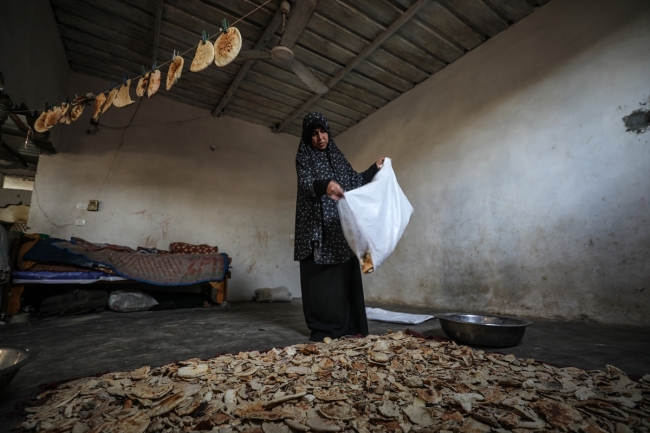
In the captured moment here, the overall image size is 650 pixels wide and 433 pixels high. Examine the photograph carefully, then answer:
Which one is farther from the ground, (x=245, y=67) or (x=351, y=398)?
(x=245, y=67)

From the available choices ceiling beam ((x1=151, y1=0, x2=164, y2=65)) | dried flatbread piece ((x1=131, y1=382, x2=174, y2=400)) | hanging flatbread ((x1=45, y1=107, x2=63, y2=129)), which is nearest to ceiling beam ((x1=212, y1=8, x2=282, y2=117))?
ceiling beam ((x1=151, y1=0, x2=164, y2=65))

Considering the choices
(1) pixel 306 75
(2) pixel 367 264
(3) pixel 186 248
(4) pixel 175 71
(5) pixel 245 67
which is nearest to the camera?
(2) pixel 367 264

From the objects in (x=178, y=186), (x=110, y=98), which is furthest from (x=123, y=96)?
(x=178, y=186)

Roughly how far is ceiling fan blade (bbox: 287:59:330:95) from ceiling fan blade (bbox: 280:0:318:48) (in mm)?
181

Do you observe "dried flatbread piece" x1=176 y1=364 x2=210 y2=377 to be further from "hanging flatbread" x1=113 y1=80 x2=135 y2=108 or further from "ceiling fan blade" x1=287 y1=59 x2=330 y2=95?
"ceiling fan blade" x1=287 y1=59 x2=330 y2=95

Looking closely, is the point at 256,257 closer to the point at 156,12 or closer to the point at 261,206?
the point at 261,206

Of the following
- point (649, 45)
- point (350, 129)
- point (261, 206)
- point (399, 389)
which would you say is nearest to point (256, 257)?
point (261, 206)

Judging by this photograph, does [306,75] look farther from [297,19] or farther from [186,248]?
[186,248]

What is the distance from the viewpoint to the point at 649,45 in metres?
2.31

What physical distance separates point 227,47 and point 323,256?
5.22ft

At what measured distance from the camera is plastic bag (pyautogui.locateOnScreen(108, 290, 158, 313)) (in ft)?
10.5

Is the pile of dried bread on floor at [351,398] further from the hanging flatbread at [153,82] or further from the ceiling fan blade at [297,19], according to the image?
the ceiling fan blade at [297,19]

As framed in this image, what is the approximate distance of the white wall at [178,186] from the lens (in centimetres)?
401

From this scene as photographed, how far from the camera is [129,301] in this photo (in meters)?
3.27
